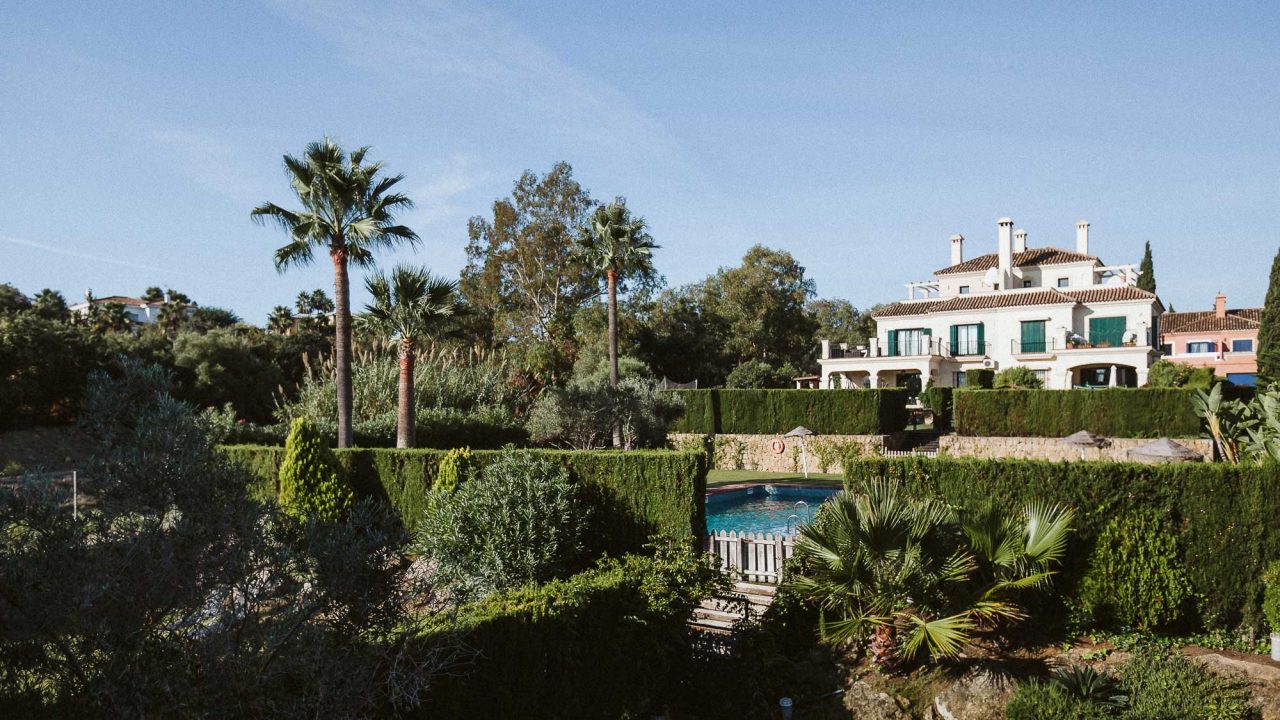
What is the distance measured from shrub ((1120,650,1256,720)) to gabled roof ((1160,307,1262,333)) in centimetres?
5678

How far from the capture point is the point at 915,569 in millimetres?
8188

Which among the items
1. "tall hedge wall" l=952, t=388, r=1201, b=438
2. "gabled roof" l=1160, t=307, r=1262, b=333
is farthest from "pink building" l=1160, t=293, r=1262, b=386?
"tall hedge wall" l=952, t=388, r=1201, b=438

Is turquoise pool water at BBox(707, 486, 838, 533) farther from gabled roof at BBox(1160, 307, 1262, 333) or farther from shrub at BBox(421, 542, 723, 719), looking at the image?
gabled roof at BBox(1160, 307, 1262, 333)

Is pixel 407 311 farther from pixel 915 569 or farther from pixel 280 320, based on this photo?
pixel 280 320

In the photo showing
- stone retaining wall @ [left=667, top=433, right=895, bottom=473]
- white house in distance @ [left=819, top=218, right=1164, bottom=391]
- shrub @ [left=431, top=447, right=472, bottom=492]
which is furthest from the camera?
white house in distance @ [left=819, top=218, right=1164, bottom=391]

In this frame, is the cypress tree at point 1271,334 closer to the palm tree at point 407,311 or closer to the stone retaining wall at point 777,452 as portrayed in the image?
the stone retaining wall at point 777,452

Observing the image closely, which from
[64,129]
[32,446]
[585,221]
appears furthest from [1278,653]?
[585,221]

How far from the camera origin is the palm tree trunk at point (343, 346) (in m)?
18.3

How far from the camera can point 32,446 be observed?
87.4ft

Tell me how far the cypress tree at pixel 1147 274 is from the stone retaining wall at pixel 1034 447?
35384mm

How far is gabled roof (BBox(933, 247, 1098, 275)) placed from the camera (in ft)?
151

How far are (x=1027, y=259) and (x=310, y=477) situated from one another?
4629 cm

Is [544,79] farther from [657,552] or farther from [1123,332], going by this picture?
[1123,332]

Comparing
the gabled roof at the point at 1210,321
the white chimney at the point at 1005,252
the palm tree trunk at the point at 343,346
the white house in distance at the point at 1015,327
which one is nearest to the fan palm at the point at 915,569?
the palm tree trunk at the point at 343,346
